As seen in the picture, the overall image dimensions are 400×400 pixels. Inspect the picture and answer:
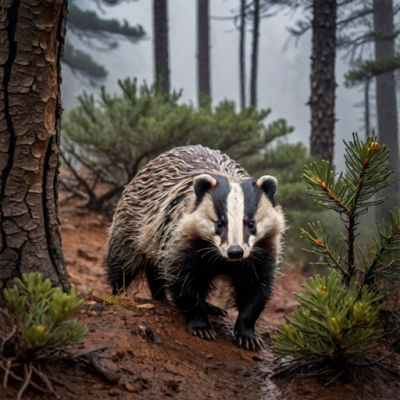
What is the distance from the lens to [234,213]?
2648 mm

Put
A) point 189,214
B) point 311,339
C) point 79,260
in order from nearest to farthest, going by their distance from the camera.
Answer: point 311,339 < point 189,214 < point 79,260

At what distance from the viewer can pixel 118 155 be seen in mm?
6668

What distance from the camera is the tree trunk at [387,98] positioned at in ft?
32.1

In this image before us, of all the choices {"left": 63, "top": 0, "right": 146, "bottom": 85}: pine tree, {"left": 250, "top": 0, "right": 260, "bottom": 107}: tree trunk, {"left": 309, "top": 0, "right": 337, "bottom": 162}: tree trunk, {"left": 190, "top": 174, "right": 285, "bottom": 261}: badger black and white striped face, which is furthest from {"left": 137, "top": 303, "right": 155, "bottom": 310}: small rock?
{"left": 63, "top": 0, "right": 146, "bottom": 85}: pine tree

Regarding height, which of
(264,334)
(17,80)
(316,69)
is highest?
(316,69)

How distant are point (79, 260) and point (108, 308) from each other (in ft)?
11.3

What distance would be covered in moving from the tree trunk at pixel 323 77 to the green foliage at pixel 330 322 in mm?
5207

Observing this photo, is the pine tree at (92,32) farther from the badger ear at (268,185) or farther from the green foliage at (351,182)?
the green foliage at (351,182)

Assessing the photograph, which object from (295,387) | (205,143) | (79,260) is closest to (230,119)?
(205,143)

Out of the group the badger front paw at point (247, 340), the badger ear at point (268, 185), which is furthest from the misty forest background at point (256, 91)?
the badger front paw at point (247, 340)

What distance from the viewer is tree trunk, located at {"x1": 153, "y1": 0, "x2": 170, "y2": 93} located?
29.4ft

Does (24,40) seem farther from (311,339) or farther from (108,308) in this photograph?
(311,339)

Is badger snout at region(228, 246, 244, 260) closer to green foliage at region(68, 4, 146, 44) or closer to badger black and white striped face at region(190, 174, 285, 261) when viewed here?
badger black and white striped face at region(190, 174, 285, 261)

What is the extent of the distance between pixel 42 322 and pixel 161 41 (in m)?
8.08
